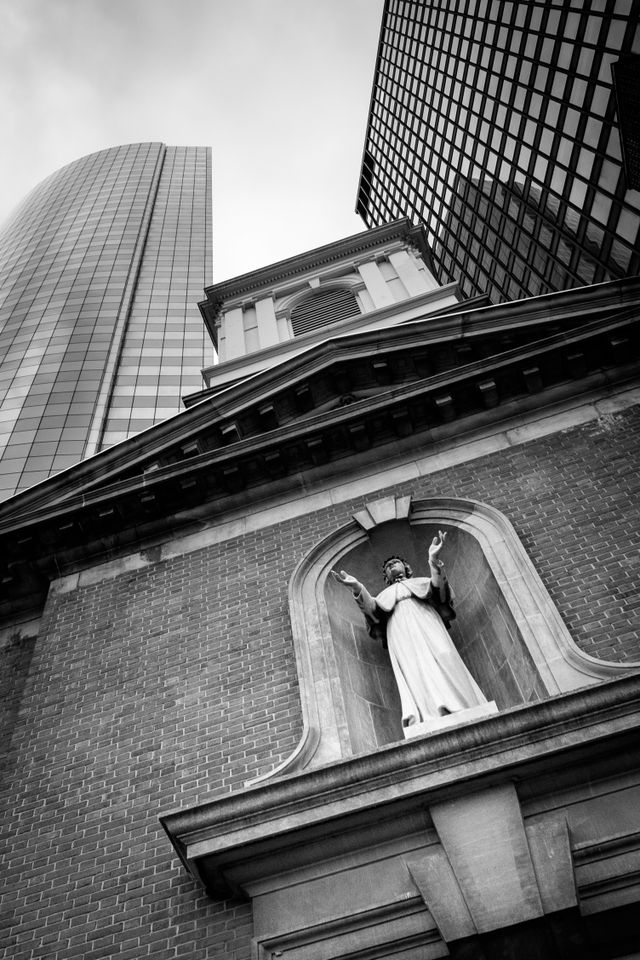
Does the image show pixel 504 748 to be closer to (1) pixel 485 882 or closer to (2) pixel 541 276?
(1) pixel 485 882

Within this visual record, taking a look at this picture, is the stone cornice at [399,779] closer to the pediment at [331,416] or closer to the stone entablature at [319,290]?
the pediment at [331,416]

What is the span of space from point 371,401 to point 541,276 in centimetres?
2157

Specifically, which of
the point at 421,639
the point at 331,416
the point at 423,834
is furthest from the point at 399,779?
the point at 331,416

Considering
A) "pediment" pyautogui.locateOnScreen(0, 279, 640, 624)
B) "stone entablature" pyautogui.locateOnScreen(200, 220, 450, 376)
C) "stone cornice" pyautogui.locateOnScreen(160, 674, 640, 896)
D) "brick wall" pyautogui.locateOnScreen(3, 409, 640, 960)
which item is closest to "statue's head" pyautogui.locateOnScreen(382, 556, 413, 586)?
"brick wall" pyautogui.locateOnScreen(3, 409, 640, 960)

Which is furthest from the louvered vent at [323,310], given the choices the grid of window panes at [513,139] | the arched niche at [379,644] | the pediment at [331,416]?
the arched niche at [379,644]

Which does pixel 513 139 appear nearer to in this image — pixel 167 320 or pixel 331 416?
pixel 331 416

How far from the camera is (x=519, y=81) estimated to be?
30141 millimetres

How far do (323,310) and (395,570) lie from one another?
16239 millimetres

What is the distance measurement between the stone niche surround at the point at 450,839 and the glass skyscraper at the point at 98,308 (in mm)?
27984

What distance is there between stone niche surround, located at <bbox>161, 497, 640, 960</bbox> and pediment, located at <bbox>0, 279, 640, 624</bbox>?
17.7ft

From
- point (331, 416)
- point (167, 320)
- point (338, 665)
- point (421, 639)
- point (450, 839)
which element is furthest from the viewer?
point (167, 320)

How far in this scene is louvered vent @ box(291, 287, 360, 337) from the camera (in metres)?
23.9

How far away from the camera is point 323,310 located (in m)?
24.8

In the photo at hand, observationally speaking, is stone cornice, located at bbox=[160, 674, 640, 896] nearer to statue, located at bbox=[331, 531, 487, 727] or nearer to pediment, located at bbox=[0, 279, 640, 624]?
statue, located at bbox=[331, 531, 487, 727]
